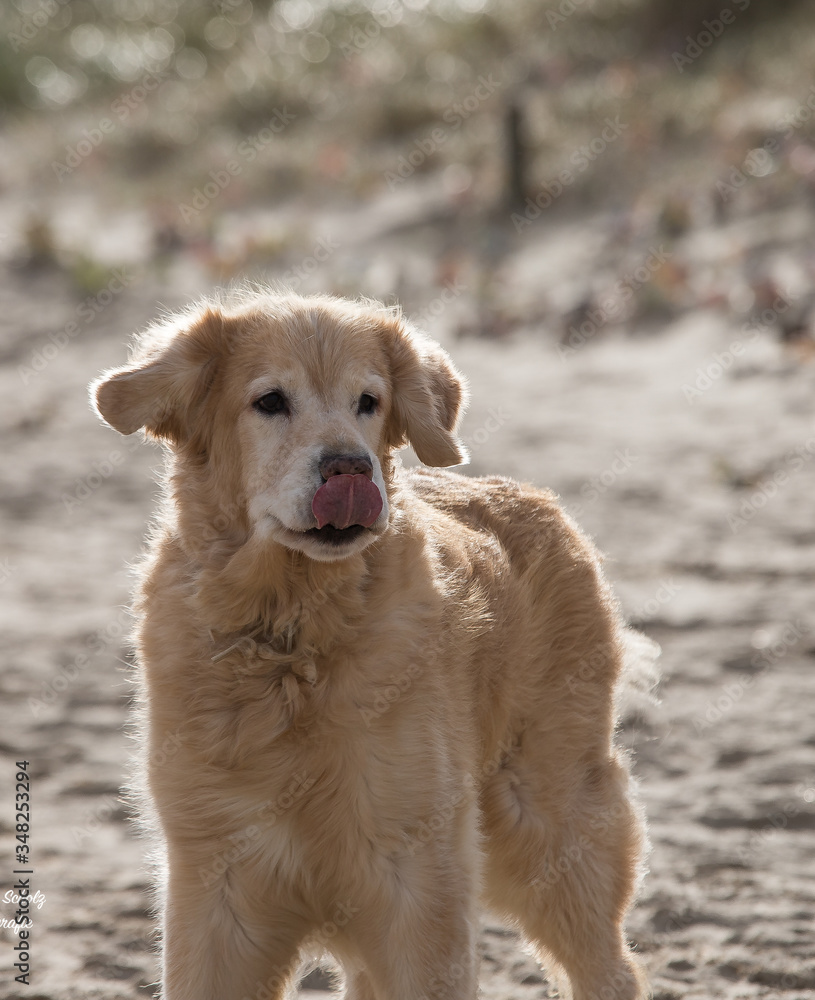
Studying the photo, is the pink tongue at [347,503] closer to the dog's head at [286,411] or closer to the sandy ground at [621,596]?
the dog's head at [286,411]

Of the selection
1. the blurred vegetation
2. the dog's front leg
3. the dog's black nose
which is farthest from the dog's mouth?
the blurred vegetation

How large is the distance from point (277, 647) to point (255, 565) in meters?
0.23

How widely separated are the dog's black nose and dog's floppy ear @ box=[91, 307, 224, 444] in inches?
19.7

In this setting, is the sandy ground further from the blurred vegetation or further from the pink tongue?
the pink tongue

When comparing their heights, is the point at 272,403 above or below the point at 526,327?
below

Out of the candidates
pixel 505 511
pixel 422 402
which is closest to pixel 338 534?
pixel 422 402

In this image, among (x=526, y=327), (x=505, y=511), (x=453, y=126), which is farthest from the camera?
(x=453, y=126)

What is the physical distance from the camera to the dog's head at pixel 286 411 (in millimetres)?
3227

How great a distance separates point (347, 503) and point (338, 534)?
98 mm

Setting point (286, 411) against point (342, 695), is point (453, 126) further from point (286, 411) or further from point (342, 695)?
point (342, 695)

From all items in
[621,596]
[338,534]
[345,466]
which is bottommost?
[338,534]

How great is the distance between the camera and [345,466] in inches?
127

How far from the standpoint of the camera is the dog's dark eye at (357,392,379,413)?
355cm

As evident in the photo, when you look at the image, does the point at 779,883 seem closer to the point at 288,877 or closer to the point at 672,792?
the point at 672,792
